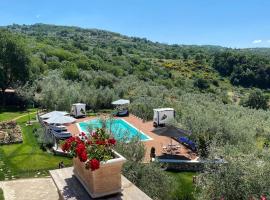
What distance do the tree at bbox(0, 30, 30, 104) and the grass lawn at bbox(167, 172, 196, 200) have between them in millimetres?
27401

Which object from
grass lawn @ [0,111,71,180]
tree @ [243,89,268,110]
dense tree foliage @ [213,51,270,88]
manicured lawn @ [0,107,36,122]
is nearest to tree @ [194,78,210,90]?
tree @ [243,89,268,110]

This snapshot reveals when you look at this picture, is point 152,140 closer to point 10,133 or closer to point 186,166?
point 186,166

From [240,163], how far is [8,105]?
34737mm

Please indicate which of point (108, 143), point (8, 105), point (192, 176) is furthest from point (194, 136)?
point (8, 105)

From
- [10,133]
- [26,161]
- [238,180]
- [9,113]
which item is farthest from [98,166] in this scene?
[9,113]

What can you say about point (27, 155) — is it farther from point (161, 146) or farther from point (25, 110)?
point (25, 110)

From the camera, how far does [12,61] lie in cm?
4159

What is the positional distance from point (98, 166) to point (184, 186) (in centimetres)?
1180

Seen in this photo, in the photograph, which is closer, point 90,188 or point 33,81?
point 90,188

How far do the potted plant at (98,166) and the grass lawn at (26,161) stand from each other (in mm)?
11939

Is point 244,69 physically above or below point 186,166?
above

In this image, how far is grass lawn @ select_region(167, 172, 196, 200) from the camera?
16828 mm

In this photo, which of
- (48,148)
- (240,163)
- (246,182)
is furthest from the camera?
(48,148)

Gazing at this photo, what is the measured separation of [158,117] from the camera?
31094mm
